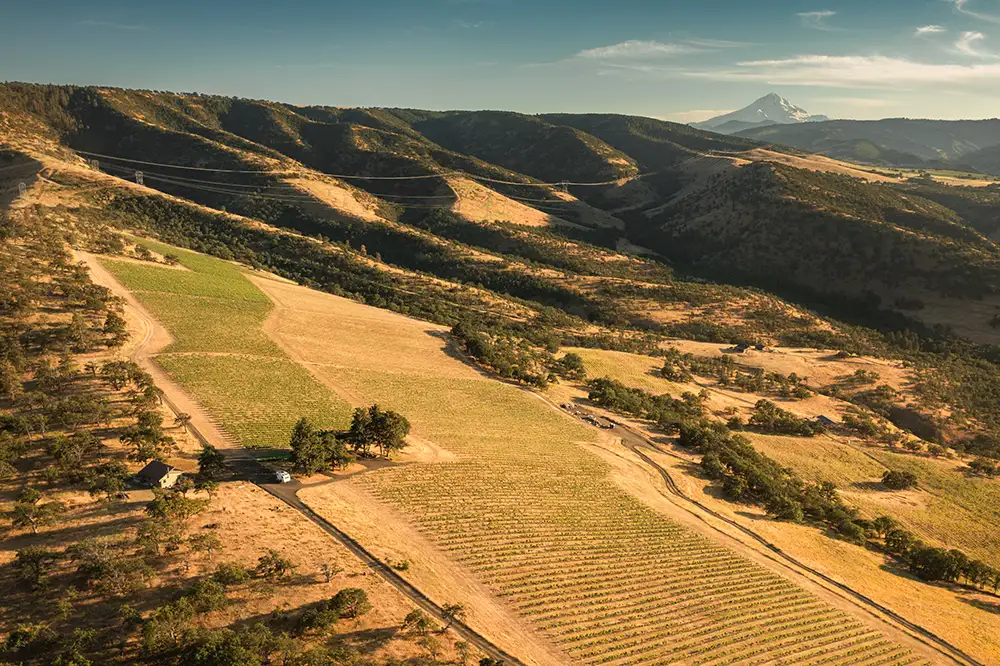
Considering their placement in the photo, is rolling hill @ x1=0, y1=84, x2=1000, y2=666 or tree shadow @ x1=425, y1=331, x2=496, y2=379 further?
tree shadow @ x1=425, y1=331, x2=496, y2=379

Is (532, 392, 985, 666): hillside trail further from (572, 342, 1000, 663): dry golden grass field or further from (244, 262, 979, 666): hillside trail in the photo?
(572, 342, 1000, 663): dry golden grass field

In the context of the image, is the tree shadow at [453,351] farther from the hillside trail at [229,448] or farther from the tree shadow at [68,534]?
the tree shadow at [68,534]

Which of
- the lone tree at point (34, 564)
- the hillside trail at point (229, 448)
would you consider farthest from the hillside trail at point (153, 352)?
the lone tree at point (34, 564)

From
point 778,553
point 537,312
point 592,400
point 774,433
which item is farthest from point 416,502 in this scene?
point 537,312

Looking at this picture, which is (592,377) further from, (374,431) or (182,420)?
(182,420)

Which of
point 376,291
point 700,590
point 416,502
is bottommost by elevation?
point 700,590

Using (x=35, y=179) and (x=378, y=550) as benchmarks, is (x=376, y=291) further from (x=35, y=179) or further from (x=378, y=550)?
(x=378, y=550)

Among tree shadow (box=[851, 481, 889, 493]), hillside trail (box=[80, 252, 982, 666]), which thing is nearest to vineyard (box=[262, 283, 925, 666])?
hillside trail (box=[80, 252, 982, 666])
